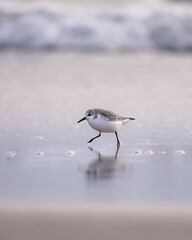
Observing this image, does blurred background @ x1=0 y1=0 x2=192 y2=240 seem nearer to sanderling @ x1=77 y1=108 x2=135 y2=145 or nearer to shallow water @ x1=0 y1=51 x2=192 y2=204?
shallow water @ x1=0 y1=51 x2=192 y2=204

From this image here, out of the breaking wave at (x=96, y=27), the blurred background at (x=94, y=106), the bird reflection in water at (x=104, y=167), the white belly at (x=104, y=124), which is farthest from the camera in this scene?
the breaking wave at (x=96, y=27)

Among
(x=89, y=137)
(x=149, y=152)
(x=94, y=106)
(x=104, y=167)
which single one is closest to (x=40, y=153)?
(x=104, y=167)

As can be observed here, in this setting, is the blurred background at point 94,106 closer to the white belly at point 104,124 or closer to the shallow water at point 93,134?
the shallow water at point 93,134

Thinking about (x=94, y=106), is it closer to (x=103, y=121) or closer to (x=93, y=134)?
(x=93, y=134)

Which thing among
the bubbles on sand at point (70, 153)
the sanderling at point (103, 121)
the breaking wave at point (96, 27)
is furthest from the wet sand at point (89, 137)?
the breaking wave at point (96, 27)

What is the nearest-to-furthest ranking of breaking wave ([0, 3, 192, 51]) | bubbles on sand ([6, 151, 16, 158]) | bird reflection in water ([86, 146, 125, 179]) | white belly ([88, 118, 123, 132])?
bird reflection in water ([86, 146, 125, 179])
bubbles on sand ([6, 151, 16, 158])
white belly ([88, 118, 123, 132])
breaking wave ([0, 3, 192, 51])

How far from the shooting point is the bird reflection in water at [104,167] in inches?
160

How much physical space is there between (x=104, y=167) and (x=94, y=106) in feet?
7.30

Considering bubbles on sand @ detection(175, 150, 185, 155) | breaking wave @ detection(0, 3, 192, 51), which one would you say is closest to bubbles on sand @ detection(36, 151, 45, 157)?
bubbles on sand @ detection(175, 150, 185, 155)

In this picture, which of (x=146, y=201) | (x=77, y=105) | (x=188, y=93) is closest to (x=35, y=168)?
(x=146, y=201)

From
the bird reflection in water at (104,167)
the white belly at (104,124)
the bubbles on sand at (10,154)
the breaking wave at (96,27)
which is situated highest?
the breaking wave at (96,27)

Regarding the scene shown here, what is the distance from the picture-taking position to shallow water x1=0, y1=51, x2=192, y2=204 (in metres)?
3.70

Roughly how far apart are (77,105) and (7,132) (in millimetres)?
1320

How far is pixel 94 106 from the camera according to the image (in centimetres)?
644
